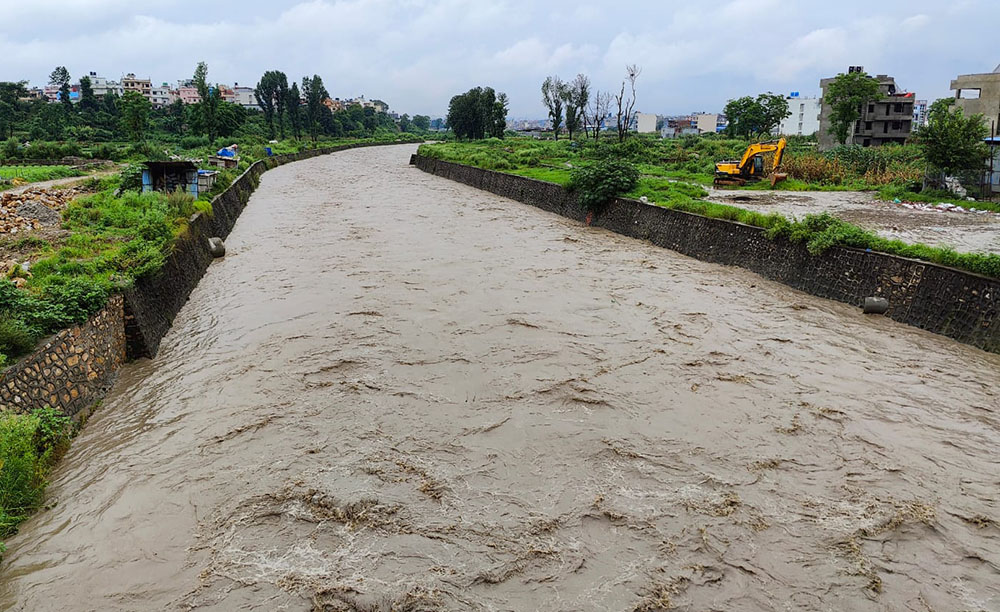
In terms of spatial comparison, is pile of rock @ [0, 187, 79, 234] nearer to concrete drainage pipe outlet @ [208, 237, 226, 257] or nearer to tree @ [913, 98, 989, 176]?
concrete drainage pipe outlet @ [208, 237, 226, 257]

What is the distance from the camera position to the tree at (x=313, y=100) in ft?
264

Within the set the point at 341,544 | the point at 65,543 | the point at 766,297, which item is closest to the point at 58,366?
the point at 65,543

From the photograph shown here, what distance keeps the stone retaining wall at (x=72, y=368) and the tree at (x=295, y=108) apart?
7605cm

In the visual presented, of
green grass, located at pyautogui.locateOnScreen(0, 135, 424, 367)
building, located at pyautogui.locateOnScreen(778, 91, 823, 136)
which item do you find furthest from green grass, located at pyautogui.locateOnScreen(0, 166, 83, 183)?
building, located at pyautogui.locateOnScreen(778, 91, 823, 136)

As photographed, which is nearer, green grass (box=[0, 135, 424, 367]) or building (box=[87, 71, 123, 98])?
green grass (box=[0, 135, 424, 367])

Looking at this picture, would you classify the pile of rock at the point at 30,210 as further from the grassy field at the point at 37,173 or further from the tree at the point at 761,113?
the tree at the point at 761,113

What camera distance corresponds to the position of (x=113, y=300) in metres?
9.09

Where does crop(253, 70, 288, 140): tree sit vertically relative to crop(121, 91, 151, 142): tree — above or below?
above

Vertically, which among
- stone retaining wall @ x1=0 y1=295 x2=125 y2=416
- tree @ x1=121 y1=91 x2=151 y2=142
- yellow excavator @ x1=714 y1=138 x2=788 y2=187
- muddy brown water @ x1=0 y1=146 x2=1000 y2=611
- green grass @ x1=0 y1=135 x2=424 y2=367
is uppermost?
tree @ x1=121 y1=91 x2=151 y2=142

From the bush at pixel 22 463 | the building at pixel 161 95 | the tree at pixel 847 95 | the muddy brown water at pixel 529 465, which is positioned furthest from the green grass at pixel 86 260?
the building at pixel 161 95

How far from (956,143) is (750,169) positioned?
7207 mm

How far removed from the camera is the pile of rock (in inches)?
617

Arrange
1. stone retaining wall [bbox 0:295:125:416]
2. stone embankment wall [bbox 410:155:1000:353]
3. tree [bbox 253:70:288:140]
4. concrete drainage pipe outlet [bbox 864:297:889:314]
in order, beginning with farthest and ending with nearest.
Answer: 1. tree [bbox 253:70:288:140]
2. concrete drainage pipe outlet [bbox 864:297:889:314]
3. stone embankment wall [bbox 410:155:1000:353]
4. stone retaining wall [bbox 0:295:125:416]

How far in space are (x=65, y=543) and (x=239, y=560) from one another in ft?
5.59
